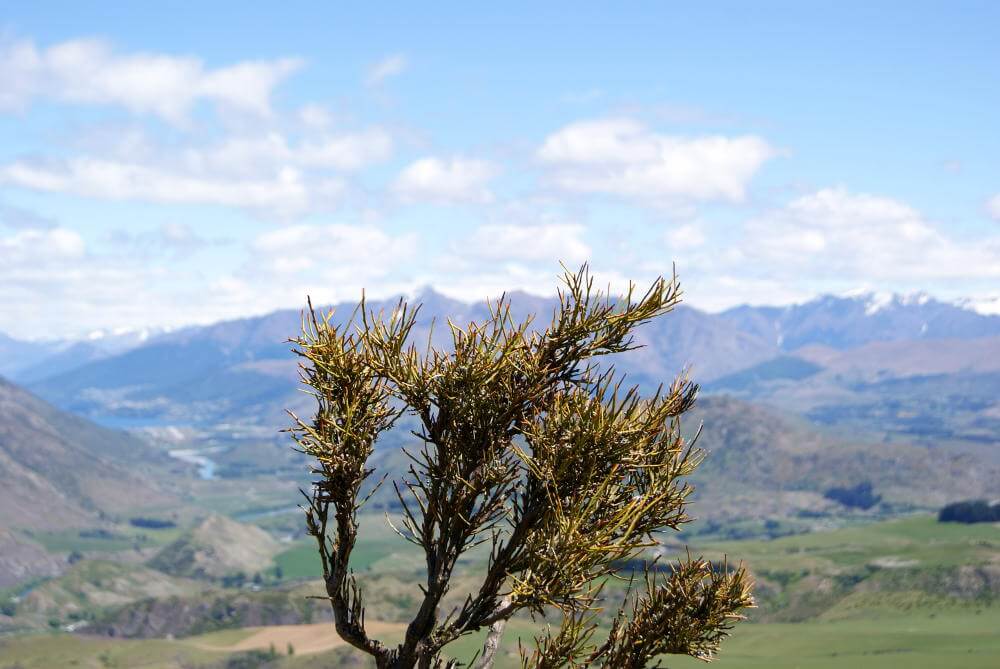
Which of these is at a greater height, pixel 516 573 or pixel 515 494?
pixel 515 494

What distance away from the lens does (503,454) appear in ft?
46.6

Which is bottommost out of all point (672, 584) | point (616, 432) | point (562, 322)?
point (672, 584)

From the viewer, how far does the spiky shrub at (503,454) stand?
13242 millimetres

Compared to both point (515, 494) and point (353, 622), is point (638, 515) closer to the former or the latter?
point (515, 494)

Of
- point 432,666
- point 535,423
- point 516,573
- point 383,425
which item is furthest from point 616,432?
point 432,666

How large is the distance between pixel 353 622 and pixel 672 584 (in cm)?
522

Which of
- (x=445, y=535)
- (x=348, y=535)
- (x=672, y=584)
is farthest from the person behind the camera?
(x=672, y=584)

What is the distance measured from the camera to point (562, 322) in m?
13.8

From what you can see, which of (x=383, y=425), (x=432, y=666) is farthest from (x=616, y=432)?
(x=432, y=666)

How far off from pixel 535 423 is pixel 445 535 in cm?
216

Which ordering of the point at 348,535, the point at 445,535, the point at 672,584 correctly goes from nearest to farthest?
the point at 348,535 → the point at 445,535 → the point at 672,584

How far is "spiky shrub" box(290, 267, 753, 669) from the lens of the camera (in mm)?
13242

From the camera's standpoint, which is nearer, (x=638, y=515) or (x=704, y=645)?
(x=638, y=515)

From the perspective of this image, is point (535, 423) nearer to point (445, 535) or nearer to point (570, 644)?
point (445, 535)
